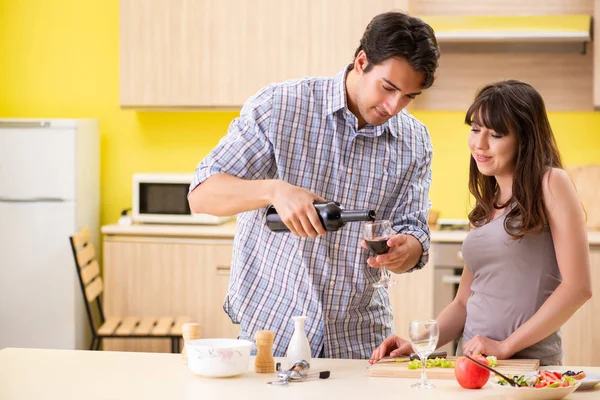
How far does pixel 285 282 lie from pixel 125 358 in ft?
1.58

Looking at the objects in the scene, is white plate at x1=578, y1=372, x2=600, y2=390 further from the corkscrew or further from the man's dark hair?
the man's dark hair

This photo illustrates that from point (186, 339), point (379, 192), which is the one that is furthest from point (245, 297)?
point (379, 192)

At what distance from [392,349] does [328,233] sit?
0.37m

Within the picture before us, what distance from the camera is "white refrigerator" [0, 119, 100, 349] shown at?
15.3 ft

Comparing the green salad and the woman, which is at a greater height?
the woman

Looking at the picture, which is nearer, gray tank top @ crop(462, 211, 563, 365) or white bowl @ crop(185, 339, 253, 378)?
white bowl @ crop(185, 339, 253, 378)

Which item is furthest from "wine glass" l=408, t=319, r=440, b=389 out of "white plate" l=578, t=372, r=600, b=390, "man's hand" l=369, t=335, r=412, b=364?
"white plate" l=578, t=372, r=600, b=390

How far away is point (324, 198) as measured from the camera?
2.46 metres

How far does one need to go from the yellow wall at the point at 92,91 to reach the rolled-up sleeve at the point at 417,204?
8.92ft

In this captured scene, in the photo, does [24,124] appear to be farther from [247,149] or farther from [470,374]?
[470,374]

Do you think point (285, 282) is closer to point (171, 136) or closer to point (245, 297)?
point (245, 297)

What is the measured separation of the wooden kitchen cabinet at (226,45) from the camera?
4676 millimetres

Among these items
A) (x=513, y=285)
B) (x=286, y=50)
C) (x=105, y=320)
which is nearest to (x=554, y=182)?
(x=513, y=285)

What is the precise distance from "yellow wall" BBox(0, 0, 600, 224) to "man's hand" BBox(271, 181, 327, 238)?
310 centimetres
